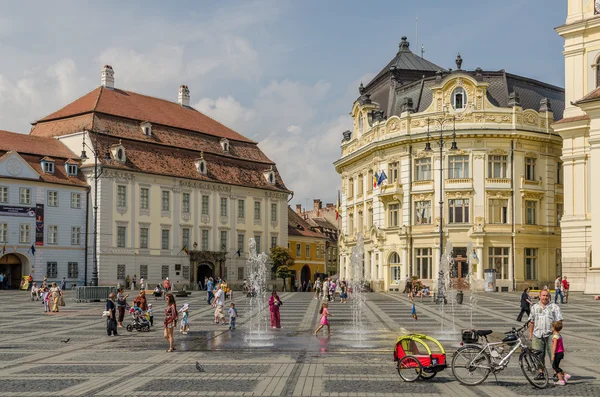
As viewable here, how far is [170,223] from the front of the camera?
224ft

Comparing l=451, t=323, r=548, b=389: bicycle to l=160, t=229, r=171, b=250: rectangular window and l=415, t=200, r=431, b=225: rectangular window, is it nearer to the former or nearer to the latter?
l=415, t=200, r=431, b=225: rectangular window

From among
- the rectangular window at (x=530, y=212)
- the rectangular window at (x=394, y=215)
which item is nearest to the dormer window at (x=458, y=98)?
the rectangular window at (x=530, y=212)

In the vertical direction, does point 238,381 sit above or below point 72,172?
below

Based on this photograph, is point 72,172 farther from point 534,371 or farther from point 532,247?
point 534,371

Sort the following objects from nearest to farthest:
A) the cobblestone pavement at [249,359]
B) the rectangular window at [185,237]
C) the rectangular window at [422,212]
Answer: the cobblestone pavement at [249,359]
the rectangular window at [422,212]
the rectangular window at [185,237]

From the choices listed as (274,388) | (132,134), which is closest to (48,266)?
(132,134)

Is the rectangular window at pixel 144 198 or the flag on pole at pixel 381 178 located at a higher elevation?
the flag on pole at pixel 381 178

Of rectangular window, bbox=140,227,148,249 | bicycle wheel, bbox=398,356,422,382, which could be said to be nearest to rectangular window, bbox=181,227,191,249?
rectangular window, bbox=140,227,148,249

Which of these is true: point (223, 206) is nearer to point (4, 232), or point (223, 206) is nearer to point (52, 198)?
point (52, 198)

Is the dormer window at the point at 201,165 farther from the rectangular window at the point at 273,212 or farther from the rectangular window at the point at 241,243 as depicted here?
the rectangular window at the point at 273,212

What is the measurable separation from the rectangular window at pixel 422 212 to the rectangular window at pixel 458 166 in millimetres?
2699

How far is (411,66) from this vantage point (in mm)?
65688

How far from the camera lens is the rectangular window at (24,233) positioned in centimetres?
5916

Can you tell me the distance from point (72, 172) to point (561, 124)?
35825 millimetres
